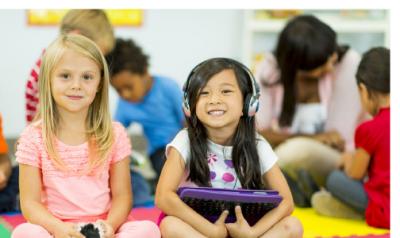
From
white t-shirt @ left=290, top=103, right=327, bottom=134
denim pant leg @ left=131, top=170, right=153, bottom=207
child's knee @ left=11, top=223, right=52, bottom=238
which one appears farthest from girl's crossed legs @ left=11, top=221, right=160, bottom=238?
white t-shirt @ left=290, top=103, right=327, bottom=134

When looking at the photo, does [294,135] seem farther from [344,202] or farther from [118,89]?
[118,89]

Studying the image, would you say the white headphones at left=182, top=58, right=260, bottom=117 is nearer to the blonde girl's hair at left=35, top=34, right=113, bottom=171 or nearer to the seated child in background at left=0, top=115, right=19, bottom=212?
the blonde girl's hair at left=35, top=34, right=113, bottom=171

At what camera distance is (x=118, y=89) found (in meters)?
2.60

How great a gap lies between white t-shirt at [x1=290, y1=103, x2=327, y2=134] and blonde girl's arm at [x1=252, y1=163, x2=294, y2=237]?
1.01 m

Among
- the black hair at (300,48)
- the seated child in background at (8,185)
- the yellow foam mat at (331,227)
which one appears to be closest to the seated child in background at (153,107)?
the black hair at (300,48)

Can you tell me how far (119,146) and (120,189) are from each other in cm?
11

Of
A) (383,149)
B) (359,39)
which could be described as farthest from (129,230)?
(359,39)

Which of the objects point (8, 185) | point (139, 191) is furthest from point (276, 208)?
point (8, 185)

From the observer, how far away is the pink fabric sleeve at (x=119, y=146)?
5.28ft

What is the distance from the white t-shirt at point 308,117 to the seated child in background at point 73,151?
1.14 metres

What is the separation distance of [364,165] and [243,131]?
62cm

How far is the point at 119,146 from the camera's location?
1.62 meters

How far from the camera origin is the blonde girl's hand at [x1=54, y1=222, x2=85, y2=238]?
1.42 meters

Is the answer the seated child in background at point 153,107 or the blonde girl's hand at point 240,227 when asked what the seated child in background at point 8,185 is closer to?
the seated child in background at point 153,107
